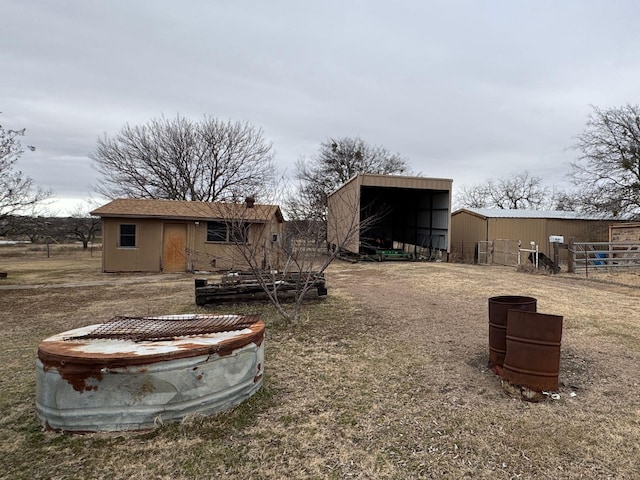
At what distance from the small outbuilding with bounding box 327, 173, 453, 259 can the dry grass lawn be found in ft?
→ 28.4

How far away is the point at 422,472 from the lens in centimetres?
227

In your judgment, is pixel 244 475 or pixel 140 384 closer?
pixel 244 475

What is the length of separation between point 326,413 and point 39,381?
7.05ft

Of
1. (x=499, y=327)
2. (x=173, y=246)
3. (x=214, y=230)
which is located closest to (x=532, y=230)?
(x=214, y=230)

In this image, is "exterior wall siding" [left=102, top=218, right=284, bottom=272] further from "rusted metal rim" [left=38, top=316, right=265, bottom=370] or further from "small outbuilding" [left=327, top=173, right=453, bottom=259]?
"rusted metal rim" [left=38, top=316, right=265, bottom=370]

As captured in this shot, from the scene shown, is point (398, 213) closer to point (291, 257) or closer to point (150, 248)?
point (150, 248)

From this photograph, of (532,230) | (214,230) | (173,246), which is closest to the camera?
(173,246)

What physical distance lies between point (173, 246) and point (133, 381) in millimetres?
12458

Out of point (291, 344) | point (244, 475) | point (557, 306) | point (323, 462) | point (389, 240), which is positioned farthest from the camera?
point (389, 240)

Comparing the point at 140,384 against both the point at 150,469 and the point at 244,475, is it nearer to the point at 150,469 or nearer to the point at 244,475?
the point at 150,469

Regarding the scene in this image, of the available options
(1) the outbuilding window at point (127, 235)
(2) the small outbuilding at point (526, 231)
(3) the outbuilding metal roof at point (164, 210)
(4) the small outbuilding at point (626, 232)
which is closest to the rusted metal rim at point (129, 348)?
(3) the outbuilding metal roof at point (164, 210)

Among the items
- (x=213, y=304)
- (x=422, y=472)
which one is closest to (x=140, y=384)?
(x=422, y=472)

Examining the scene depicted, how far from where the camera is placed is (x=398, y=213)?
2375cm

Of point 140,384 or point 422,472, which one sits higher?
point 140,384
